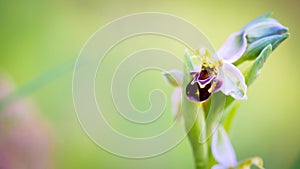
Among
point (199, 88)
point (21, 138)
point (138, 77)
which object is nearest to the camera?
point (199, 88)

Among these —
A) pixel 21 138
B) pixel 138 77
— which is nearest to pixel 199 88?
pixel 21 138

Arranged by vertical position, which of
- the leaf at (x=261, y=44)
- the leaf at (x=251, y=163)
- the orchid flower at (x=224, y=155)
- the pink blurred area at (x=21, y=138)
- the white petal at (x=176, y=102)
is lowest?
the leaf at (x=251, y=163)

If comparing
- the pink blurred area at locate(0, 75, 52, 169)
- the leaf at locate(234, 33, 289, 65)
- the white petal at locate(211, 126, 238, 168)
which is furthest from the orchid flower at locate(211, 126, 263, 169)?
the pink blurred area at locate(0, 75, 52, 169)

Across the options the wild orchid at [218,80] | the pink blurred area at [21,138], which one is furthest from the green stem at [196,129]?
the pink blurred area at [21,138]

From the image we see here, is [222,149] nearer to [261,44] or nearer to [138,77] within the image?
[261,44]

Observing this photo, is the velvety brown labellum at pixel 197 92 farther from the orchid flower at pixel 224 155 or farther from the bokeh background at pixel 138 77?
the bokeh background at pixel 138 77

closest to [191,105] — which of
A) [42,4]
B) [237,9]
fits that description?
[42,4]

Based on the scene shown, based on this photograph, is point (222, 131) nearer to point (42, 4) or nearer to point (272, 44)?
point (272, 44)
